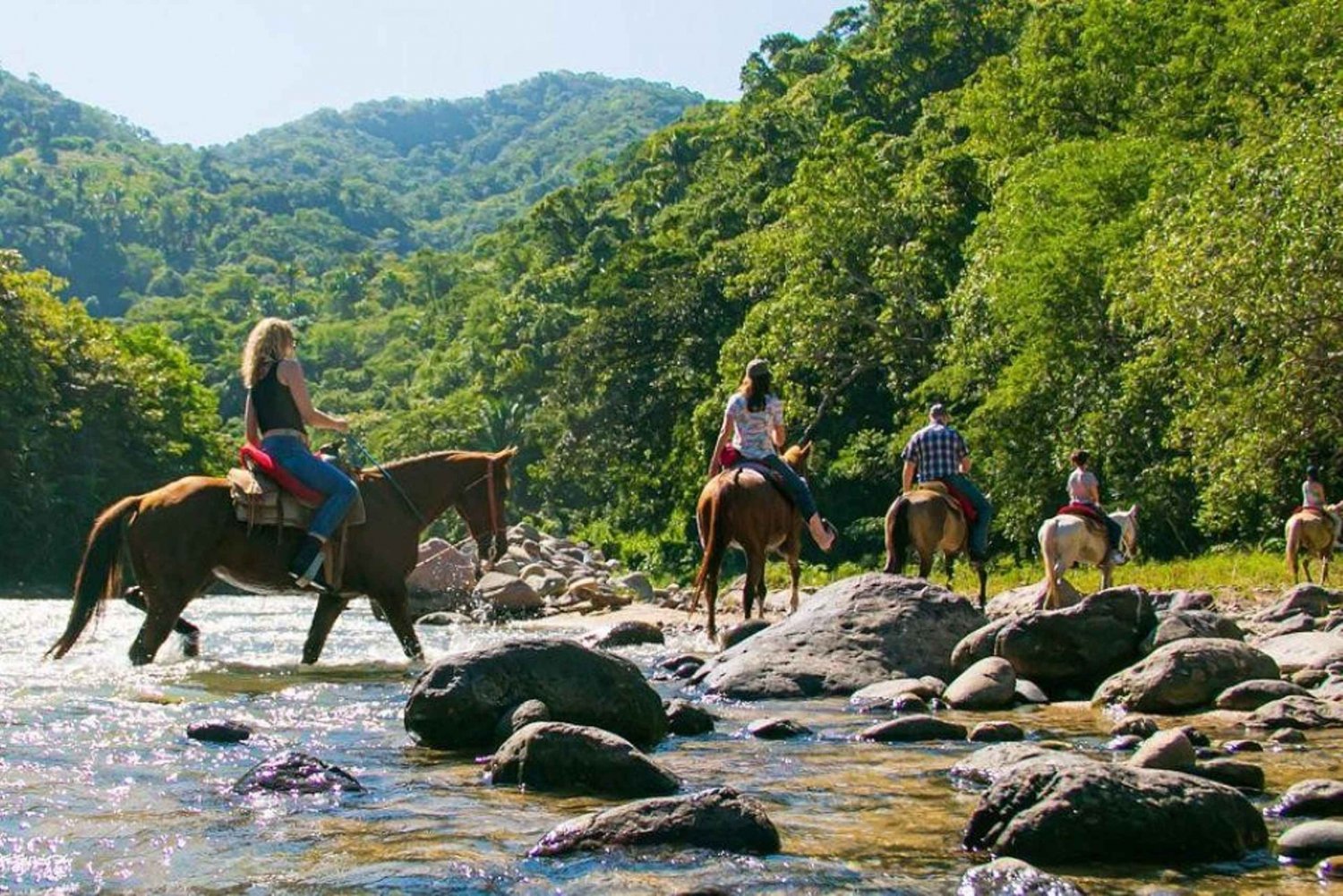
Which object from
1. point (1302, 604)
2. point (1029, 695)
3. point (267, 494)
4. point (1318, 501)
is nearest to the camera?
point (1029, 695)

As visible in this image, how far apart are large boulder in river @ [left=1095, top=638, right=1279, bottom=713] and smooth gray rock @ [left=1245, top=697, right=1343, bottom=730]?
824mm

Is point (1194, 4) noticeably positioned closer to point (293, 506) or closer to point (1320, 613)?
point (1320, 613)

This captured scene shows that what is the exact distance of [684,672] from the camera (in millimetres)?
14297

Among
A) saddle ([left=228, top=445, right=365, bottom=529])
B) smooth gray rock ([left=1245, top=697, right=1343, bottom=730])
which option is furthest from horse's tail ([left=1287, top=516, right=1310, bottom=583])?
saddle ([left=228, top=445, right=365, bottom=529])

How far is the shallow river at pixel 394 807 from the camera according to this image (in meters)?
5.96

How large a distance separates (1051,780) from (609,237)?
89.9m

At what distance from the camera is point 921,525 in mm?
17859

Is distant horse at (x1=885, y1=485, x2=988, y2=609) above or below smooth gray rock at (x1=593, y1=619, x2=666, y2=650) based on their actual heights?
above

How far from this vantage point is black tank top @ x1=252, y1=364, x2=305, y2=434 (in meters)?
12.9

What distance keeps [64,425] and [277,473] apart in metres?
56.6

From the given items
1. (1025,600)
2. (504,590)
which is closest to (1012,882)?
(1025,600)

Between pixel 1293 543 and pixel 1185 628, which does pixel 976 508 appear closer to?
pixel 1185 628

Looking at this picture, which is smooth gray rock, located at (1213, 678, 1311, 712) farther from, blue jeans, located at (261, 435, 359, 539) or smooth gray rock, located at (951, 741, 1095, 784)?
blue jeans, located at (261, 435, 359, 539)

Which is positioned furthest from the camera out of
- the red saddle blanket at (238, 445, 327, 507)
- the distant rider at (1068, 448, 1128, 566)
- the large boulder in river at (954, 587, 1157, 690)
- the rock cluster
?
the rock cluster
